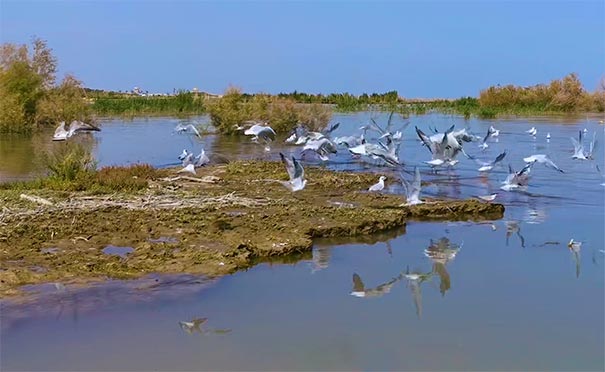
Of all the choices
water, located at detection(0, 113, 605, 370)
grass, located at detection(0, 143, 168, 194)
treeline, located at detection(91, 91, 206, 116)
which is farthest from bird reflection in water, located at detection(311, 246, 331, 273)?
treeline, located at detection(91, 91, 206, 116)

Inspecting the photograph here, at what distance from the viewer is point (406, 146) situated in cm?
2228

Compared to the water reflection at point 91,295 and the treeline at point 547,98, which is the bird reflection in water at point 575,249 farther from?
the treeline at point 547,98

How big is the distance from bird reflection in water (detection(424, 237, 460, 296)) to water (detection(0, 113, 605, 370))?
36 mm

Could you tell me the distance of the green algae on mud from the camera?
743cm

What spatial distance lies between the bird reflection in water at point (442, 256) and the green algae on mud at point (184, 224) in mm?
817

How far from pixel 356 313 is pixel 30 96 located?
2468 cm

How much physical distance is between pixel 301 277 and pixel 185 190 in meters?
4.82

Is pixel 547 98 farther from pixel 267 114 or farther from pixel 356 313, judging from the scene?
pixel 356 313

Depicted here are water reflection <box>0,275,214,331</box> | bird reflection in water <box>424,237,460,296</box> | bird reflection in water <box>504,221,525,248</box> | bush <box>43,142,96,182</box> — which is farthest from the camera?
bush <box>43,142,96,182</box>

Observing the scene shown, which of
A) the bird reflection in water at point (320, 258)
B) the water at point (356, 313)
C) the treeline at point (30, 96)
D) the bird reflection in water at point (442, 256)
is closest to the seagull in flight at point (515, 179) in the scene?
the water at point (356, 313)

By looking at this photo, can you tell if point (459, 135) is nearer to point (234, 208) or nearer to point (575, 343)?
point (234, 208)

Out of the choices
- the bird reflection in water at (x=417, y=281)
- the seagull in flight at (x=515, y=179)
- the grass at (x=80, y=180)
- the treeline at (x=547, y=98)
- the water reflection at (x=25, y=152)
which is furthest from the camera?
the treeline at (x=547, y=98)

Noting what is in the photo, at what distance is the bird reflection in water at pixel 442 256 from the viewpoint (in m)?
7.58

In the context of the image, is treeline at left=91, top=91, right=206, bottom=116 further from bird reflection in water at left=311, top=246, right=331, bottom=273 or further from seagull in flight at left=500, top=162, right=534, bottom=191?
bird reflection in water at left=311, top=246, right=331, bottom=273
